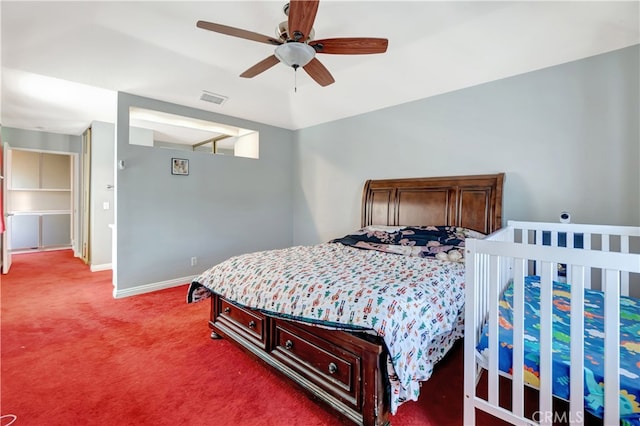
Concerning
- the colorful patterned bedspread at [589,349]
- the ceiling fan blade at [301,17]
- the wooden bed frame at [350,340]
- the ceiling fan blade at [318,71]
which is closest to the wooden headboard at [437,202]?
the wooden bed frame at [350,340]

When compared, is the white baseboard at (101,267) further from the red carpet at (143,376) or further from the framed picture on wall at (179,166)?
the framed picture on wall at (179,166)

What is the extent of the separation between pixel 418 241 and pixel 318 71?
189 centimetres

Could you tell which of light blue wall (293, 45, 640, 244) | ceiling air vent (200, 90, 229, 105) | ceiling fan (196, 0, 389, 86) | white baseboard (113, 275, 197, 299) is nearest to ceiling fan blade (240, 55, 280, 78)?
ceiling fan (196, 0, 389, 86)

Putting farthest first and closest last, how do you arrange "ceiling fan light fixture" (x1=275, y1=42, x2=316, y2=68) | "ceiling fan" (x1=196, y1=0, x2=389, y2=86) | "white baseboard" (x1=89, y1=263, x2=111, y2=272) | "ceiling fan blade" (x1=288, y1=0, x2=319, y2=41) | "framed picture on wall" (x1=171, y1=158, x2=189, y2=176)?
"white baseboard" (x1=89, y1=263, x2=111, y2=272), "framed picture on wall" (x1=171, y1=158, x2=189, y2=176), "ceiling fan light fixture" (x1=275, y1=42, x2=316, y2=68), "ceiling fan" (x1=196, y1=0, x2=389, y2=86), "ceiling fan blade" (x1=288, y1=0, x2=319, y2=41)

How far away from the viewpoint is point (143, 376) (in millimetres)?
2012

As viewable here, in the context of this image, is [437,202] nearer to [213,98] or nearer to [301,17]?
[301,17]

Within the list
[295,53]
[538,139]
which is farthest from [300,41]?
[538,139]

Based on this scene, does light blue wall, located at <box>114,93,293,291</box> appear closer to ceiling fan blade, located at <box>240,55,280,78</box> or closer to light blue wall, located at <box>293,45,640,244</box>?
light blue wall, located at <box>293,45,640,244</box>

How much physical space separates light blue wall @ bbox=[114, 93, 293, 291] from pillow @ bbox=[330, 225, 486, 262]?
78.2 inches

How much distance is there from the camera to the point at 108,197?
510cm

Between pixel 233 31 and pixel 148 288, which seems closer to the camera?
pixel 233 31

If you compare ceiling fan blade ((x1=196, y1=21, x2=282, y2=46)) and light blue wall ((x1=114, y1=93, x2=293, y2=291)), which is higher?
ceiling fan blade ((x1=196, y1=21, x2=282, y2=46))

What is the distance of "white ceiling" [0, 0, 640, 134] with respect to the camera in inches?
91.1

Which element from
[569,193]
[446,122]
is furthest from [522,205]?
[446,122]
